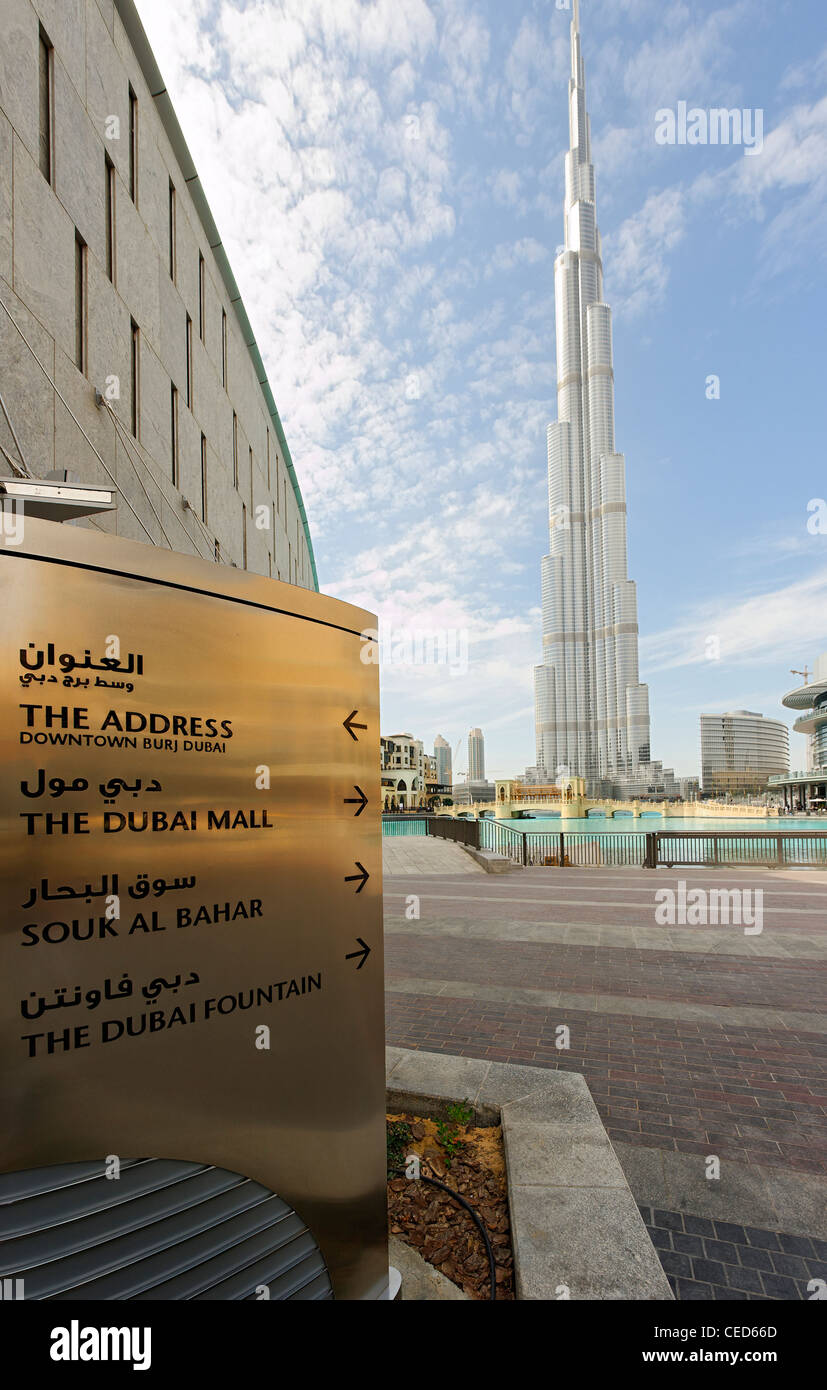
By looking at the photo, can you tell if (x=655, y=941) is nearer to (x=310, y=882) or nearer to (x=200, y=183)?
(x=310, y=882)

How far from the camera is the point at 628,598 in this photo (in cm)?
19462

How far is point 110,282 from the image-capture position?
8.22m

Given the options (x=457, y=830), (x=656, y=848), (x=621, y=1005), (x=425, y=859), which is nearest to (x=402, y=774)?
(x=457, y=830)

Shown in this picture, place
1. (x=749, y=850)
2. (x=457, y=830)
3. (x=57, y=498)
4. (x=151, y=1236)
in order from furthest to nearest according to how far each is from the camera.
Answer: (x=457, y=830), (x=749, y=850), (x=57, y=498), (x=151, y=1236)

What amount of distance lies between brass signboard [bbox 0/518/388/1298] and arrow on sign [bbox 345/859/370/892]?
0.03ft

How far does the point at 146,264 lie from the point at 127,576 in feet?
34.4

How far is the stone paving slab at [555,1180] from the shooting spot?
2.77 meters

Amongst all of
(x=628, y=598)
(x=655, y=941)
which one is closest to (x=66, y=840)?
(x=655, y=941)

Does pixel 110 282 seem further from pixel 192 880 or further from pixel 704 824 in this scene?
pixel 704 824

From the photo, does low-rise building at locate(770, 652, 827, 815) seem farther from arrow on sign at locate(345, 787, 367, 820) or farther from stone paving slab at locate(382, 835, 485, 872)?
arrow on sign at locate(345, 787, 367, 820)

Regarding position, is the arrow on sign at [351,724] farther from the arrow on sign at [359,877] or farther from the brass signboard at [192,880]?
the arrow on sign at [359,877]

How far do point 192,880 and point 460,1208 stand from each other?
291 centimetres

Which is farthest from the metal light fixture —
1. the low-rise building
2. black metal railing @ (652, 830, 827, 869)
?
the low-rise building

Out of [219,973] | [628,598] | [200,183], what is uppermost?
[628,598]
